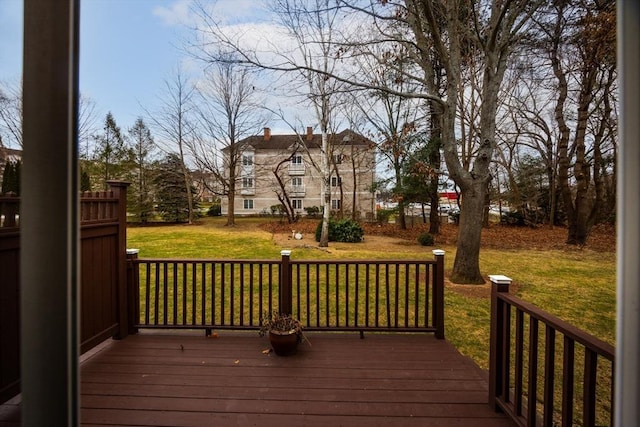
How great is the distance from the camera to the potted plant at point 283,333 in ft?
8.89

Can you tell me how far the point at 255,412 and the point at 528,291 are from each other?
552cm

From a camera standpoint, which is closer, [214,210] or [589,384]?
[589,384]

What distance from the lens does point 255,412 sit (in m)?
1.98

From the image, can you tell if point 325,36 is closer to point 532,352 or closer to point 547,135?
point 532,352

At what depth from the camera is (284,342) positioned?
2.70m

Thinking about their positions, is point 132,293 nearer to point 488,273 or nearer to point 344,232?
point 488,273

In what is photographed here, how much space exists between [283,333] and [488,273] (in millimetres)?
6000

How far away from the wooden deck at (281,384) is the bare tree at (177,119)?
13682 mm

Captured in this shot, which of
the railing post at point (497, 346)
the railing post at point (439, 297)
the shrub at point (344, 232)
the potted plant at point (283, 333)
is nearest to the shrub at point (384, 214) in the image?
the shrub at point (344, 232)

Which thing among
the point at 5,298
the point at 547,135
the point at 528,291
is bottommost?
the point at 528,291

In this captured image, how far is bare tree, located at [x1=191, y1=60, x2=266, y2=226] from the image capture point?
15664mm

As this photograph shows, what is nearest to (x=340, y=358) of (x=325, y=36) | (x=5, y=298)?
(x=5, y=298)

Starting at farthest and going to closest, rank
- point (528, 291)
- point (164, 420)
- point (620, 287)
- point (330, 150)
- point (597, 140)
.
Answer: point (330, 150), point (597, 140), point (528, 291), point (164, 420), point (620, 287)

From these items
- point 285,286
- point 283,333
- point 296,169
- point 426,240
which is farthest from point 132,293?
point 296,169
